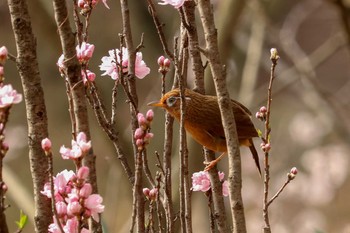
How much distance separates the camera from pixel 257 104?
5676mm

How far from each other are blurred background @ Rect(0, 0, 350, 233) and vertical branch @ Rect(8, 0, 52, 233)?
56 centimetres

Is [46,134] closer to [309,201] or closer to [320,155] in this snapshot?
[320,155]

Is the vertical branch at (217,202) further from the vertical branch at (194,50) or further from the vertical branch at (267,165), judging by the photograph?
the vertical branch at (194,50)

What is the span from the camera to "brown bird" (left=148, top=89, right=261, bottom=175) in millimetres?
2602

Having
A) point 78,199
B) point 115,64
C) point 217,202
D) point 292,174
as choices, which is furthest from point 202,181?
point 78,199

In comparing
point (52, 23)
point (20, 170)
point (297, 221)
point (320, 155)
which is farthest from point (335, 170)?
point (20, 170)

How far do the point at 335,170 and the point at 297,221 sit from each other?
1176 mm

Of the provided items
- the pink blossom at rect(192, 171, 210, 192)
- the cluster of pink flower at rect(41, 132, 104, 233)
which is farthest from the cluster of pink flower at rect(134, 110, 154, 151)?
the pink blossom at rect(192, 171, 210, 192)

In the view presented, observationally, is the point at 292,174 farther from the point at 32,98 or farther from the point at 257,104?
the point at 257,104

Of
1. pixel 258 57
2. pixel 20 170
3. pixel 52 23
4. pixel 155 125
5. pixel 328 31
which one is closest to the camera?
pixel 52 23

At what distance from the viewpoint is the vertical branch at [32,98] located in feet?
6.29

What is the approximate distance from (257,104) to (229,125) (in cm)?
399

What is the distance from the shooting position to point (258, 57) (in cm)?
584

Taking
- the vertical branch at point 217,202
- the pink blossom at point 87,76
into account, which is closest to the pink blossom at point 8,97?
the pink blossom at point 87,76
